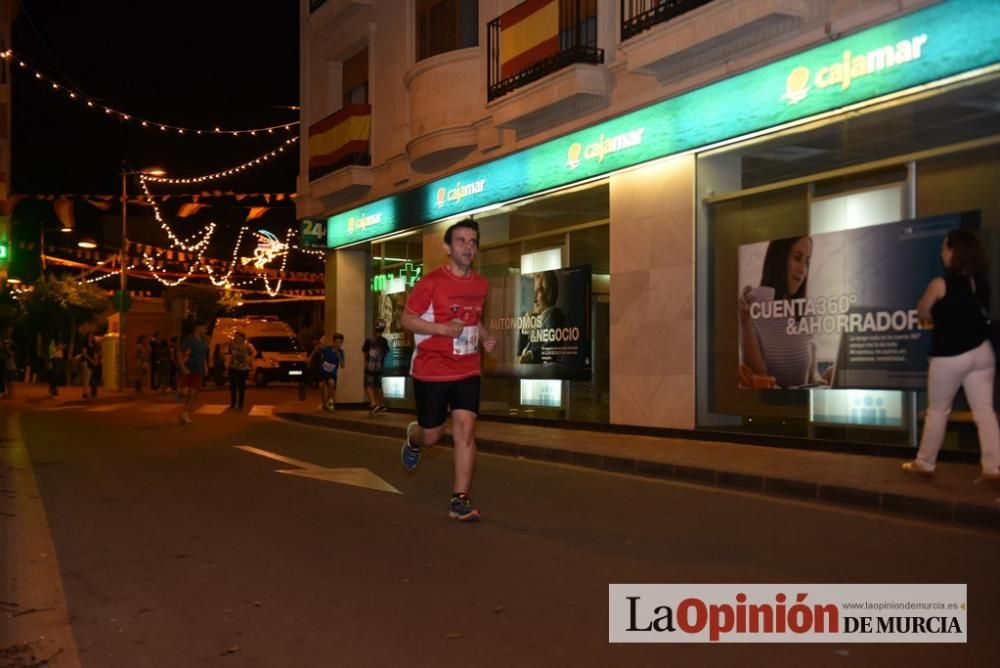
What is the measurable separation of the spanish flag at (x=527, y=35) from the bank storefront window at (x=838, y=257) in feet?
11.2

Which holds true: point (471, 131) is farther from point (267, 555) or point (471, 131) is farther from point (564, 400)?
point (267, 555)

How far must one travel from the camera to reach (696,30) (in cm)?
1216

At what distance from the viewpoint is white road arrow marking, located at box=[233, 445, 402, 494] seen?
9289 mm

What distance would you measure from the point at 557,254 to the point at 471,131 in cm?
276

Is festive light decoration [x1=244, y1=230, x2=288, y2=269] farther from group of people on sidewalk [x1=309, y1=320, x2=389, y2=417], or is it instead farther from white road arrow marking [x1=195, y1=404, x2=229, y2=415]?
group of people on sidewalk [x1=309, y1=320, x2=389, y2=417]

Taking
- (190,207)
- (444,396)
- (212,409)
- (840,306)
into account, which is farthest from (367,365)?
(444,396)

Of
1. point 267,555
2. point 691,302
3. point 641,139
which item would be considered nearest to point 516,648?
point 267,555

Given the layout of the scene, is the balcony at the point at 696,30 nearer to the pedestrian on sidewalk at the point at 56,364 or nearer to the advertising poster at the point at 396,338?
the advertising poster at the point at 396,338

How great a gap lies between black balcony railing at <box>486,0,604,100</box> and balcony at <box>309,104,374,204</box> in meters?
5.95

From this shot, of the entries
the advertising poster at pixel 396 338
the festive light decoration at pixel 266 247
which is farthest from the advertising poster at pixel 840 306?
the festive light decoration at pixel 266 247

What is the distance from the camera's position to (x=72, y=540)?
6.72 meters

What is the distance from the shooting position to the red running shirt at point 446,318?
713 centimetres

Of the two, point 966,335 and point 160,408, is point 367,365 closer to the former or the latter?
point 160,408

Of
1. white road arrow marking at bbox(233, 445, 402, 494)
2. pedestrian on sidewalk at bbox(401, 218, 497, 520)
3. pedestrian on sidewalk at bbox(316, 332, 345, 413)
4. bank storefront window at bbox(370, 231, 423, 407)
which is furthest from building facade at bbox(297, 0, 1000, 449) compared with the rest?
pedestrian on sidewalk at bbox(401, 218, 497, 520)
